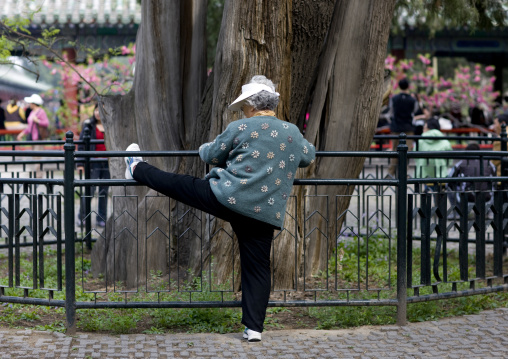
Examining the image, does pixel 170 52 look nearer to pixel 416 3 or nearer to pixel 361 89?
pixel 361 89

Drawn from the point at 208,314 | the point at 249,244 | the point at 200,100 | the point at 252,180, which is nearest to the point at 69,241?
the point at 208,314

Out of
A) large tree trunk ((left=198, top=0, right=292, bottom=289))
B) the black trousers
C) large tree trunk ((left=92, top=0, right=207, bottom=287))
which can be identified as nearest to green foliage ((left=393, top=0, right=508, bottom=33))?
large tree trunk ((left=92, top=0, right=207, bottom=287))

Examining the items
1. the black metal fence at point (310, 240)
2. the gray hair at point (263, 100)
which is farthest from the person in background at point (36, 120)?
the gray hair at point (263, 100)

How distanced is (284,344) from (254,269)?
567 mm

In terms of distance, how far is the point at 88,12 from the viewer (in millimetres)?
23203

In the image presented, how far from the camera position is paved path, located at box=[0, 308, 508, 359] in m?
4.94

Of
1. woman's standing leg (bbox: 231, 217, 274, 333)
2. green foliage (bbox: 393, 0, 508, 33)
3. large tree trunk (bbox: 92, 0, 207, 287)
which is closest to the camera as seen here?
woman's standing leg (bbox: 231, 217, 274, 333)

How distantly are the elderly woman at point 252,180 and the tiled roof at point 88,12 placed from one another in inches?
720

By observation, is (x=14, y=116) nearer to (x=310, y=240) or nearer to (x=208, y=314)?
(x=310, y=240)

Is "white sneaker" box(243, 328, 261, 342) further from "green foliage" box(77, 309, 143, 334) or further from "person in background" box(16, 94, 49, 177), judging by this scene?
"person in background" box(16, 94, 49, 177)

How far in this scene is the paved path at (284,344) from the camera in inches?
194

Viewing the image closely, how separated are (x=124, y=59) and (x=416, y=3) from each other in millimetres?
17203

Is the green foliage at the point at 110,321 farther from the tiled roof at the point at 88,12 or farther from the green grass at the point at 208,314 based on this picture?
the tiled roof at the point at 88,12

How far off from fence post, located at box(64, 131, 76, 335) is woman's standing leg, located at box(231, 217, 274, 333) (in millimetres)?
1232
